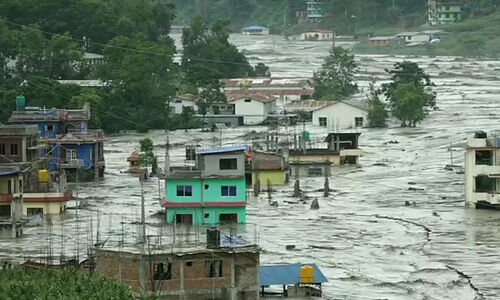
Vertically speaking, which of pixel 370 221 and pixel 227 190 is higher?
pixel 227 190

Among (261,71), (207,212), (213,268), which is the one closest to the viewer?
(213,268)

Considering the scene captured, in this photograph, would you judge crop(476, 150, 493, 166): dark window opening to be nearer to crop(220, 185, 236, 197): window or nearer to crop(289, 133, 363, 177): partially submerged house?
crop(220, 185, 236, 197): window

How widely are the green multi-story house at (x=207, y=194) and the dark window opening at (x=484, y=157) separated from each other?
5392 mm

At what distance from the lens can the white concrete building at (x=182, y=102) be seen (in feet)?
175

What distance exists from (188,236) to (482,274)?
14.0ft

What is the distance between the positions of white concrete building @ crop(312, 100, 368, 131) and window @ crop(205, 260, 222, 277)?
1166 inches

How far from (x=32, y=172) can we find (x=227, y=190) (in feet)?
15.3

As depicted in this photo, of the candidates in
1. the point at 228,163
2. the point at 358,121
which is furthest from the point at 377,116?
the point at 228,163

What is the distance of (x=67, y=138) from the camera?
37.8 metres

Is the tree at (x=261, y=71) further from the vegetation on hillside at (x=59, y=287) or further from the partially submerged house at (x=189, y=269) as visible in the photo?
the vegetation on hillside at (x=59, y=287)

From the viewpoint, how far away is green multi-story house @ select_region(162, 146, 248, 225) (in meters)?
28.5

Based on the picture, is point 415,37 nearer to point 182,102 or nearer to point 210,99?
point 182,102

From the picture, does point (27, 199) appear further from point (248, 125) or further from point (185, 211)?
point (248, 125)

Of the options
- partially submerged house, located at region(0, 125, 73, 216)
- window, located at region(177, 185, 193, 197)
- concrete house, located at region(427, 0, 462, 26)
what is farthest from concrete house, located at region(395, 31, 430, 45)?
window, located at region(177, 185, 193, 197)
